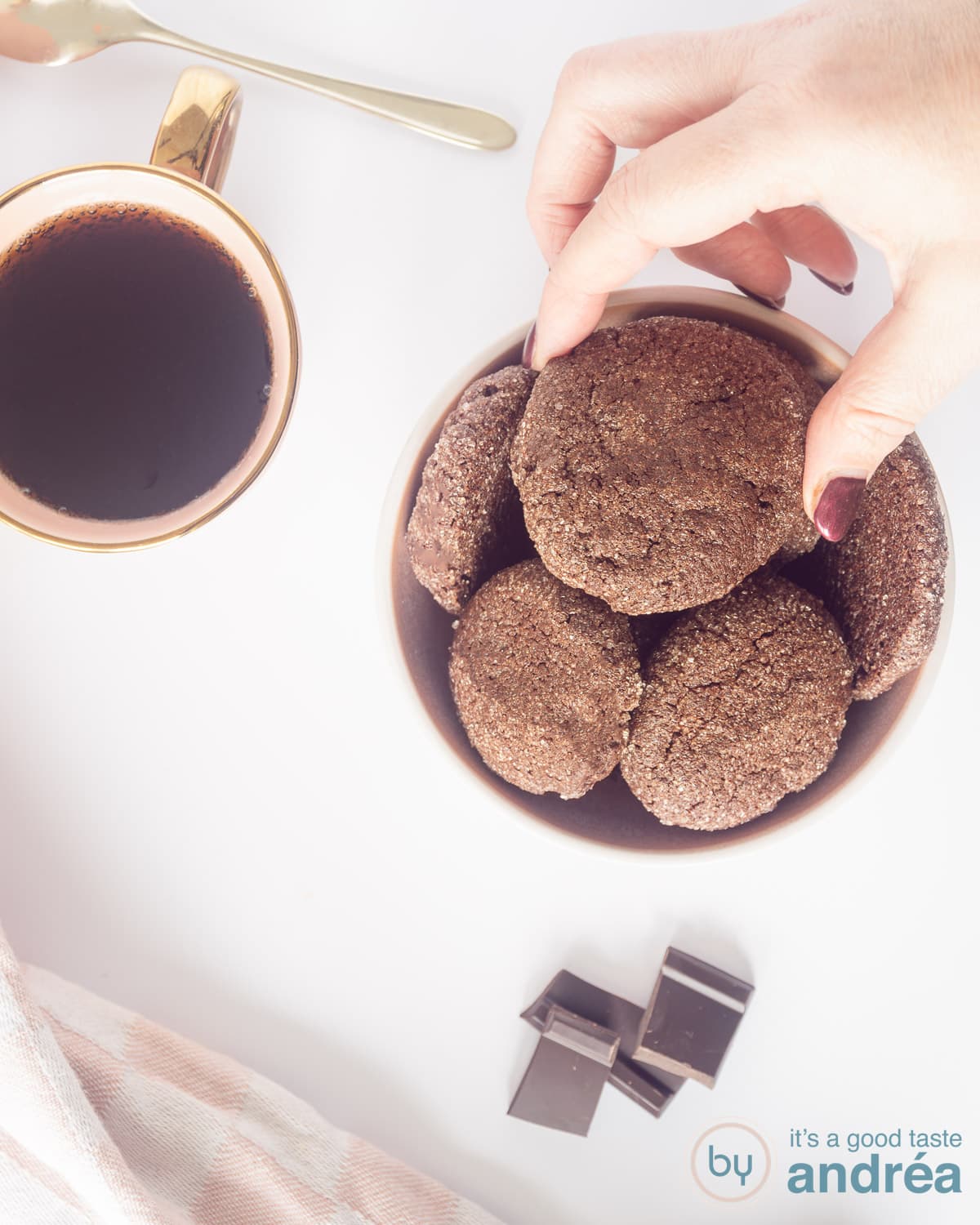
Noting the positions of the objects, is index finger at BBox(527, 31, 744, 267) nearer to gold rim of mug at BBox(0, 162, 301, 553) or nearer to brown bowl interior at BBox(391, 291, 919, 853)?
brown bowl interior at BBox(391, 291, 919, 853)

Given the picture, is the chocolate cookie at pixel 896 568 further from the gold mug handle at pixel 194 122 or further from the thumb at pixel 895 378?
the gold mug handle at pixel 194 122

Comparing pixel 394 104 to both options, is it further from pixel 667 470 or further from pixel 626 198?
pixel 667 470

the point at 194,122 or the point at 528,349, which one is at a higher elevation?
the point at 194,122

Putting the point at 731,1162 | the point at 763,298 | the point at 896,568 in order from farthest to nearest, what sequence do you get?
the point at 731,1162
the point at 763,298
the point at 896,568

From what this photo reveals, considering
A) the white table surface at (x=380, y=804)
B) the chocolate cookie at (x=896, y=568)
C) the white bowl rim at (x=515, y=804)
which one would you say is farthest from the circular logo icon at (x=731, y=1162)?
the chocolate cookie at (x=896, y=568)

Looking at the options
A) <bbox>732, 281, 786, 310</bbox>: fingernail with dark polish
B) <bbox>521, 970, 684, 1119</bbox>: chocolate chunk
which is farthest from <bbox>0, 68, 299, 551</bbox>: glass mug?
<bbox>521, 970, 684, 1119</bbox>: chocolate chunk

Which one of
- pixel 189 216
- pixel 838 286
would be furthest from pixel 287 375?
pixel 838 286
